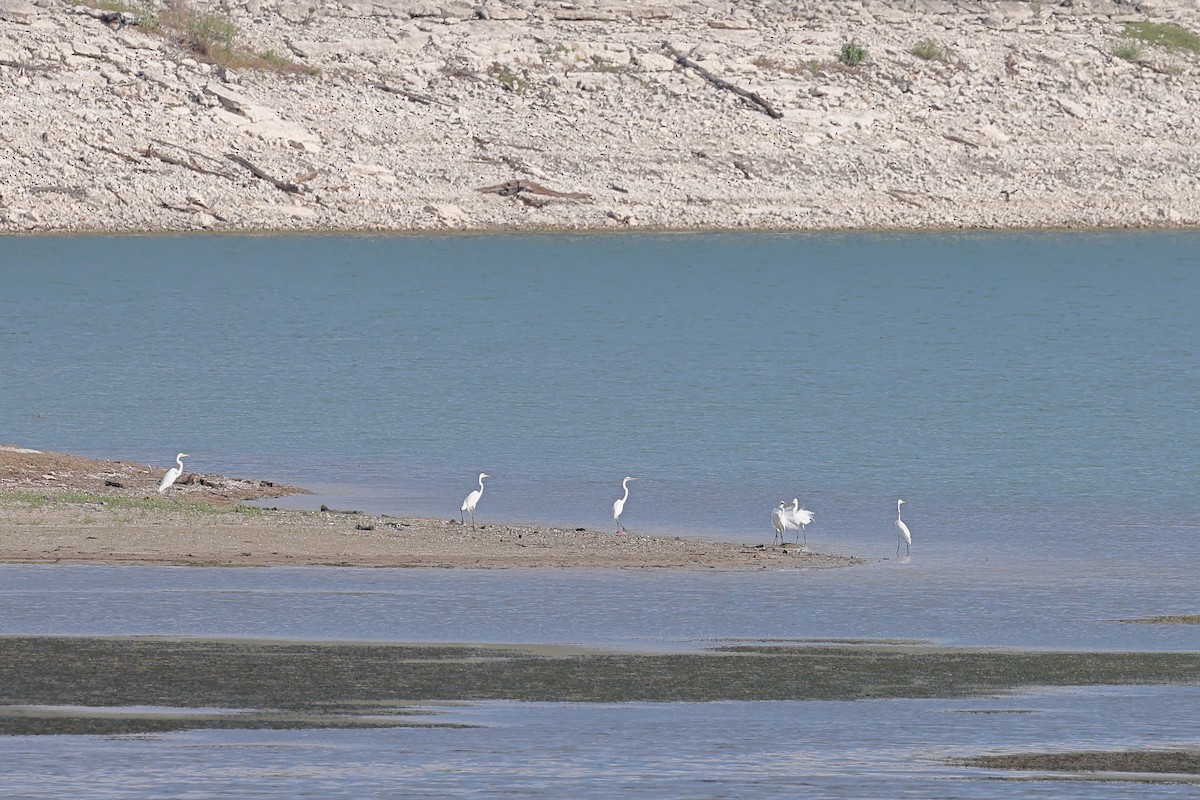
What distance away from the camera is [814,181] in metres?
83.1

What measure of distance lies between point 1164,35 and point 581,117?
27567 millimetres

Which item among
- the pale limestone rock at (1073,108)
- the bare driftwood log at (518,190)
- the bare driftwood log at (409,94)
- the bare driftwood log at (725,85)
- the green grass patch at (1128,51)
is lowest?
the bare driftwood log at (518,190)

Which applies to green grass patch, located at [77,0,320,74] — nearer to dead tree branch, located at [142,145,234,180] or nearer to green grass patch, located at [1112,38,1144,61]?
dead tree branch, located at [142,145,234,180]

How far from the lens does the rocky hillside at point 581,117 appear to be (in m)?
78.9

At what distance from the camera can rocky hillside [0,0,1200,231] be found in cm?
7894

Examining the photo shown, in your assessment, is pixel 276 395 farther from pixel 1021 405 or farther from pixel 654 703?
pixel 654 703

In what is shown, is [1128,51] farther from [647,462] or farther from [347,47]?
[647,462]

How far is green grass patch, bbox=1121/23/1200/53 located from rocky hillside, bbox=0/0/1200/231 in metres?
0.22

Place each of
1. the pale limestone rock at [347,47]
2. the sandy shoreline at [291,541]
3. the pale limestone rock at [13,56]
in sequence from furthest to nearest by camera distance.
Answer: the pale limestone rock at [347,47], the pale limestone rock at [13,56], the sandy shoreline at [291,541]

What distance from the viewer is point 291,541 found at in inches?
842

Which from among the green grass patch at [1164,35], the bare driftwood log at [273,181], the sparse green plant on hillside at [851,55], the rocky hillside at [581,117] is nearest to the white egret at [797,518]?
the rocky hillside at [581,117]

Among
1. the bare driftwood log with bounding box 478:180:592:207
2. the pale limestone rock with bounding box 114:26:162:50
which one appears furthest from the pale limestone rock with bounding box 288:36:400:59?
the bare driftwood log with bounding box 478:180:592:207

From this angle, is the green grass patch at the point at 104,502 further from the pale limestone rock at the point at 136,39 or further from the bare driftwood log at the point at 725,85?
the bare driftwood log at the point at 725,85

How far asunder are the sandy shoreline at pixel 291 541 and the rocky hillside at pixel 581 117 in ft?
181
